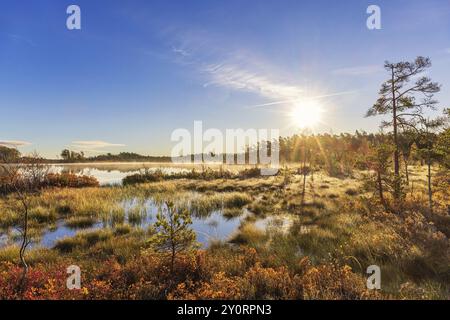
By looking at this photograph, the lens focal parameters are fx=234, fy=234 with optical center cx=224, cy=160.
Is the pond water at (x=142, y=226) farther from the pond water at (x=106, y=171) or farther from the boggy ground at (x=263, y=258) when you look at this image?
the pond water at (x=106, y=171)

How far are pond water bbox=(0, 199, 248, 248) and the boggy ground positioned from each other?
331 mm

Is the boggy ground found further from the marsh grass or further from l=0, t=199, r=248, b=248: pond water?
l=0, t=199, r=248, b=248: pond water

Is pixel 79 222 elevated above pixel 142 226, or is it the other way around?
pixel 79 222

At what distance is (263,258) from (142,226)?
20.4 feet

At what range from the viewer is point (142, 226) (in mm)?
10688

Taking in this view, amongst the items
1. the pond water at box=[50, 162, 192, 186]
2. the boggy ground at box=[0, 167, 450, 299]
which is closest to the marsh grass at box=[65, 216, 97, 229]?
the boggy ground at box=[0, 167, 450, 299]

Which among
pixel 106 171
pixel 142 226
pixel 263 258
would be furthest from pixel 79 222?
pixel 106 171

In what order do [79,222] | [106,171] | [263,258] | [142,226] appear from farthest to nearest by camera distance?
1. [106,171]
2. [79,222]
3. [142,226]
4. [263,258]

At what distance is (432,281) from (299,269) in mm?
2817

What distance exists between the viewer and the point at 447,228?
8477 mm

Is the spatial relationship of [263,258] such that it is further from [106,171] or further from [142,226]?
[106,171]

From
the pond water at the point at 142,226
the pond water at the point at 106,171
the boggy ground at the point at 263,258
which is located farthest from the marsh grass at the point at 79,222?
the pond water at the point at 106,171
